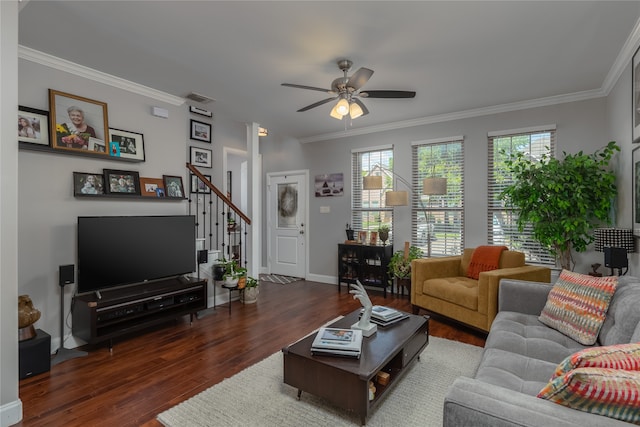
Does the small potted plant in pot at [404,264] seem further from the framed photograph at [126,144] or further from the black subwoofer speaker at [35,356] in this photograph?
the black subwoofer speaker at [35,356]

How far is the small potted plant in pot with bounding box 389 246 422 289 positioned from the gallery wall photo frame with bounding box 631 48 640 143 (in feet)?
8.57

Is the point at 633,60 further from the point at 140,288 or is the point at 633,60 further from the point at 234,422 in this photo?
the point at 140,288

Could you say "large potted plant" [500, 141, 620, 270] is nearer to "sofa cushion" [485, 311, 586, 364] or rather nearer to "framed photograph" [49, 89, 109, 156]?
"sofa cushion" [485, 311, 586, 364]

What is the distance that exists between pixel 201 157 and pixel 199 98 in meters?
1.18

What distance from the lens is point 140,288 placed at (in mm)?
3404

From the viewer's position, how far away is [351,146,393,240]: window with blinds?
5.20 metres

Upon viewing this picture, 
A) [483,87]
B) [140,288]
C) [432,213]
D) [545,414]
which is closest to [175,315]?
[140,288]

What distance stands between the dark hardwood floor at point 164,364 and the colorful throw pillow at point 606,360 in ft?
7.05

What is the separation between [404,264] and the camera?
466 cm

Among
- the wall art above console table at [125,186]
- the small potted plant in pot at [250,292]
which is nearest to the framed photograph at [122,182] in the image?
the wall art above console table at [125,186]

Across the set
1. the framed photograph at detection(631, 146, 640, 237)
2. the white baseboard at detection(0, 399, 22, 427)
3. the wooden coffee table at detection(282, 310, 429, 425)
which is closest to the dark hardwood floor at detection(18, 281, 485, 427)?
the white baseboard at detection(0, 399, 22, 427)

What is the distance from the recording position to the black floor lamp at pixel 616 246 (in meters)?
2.75

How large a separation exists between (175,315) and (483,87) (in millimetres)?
4234

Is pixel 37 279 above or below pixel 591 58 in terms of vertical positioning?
below
